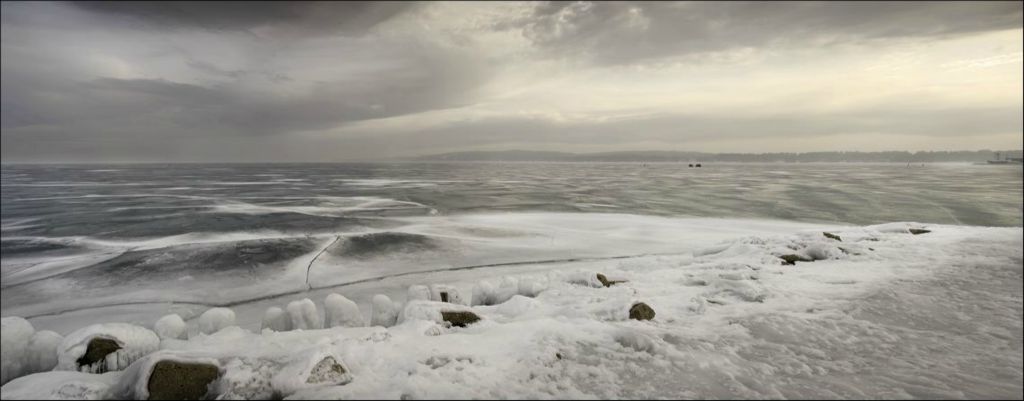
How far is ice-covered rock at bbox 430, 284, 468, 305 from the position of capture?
201 inches

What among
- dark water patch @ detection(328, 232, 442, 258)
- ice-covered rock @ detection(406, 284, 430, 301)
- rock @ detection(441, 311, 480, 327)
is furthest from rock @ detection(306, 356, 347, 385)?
dark water patch @ detection(328, 232, 442, 258)

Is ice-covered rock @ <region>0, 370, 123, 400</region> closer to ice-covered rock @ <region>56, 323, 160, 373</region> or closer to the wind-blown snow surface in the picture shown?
the wind-blown snow surface

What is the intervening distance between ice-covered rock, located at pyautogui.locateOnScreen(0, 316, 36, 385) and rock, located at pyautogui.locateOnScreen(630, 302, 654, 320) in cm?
482

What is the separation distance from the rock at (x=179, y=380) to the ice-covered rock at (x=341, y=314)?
4.30 feet

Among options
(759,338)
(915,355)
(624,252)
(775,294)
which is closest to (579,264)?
(624,252)

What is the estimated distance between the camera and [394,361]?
3172 mm

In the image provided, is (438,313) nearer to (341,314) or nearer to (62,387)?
(341,314)

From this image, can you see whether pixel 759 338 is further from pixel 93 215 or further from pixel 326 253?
pixel 93 215

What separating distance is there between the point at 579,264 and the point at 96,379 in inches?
248

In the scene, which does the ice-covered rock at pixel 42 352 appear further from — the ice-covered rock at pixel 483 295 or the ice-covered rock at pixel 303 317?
the ice-covered rock at pixel 483 295

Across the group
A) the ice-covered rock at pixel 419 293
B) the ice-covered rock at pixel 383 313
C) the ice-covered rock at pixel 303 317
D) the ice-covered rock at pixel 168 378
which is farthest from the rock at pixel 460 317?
the ice-covered rock at pixel 168 378

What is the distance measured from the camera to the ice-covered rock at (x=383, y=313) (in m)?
4.40

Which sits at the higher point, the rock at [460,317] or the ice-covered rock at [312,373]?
the ice-covered rock at [312,373]

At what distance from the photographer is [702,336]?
12.3 feet
